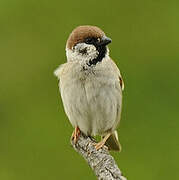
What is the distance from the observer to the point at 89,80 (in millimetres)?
4512

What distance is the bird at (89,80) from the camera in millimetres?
4516

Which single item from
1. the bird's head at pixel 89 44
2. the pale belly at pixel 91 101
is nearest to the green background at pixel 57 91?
the pale belly at pixel 91 101

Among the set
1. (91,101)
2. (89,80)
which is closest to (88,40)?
(89,80)

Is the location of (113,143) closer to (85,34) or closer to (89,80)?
(89,80)

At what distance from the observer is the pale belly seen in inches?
179

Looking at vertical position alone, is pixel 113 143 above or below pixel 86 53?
below

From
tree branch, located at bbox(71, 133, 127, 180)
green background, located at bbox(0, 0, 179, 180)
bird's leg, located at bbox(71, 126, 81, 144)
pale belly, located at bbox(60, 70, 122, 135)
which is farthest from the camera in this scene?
green background, located at bbox(0, 0, 179, 180)

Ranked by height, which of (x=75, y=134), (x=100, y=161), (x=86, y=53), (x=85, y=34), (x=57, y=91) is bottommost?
(x=57, y=91)

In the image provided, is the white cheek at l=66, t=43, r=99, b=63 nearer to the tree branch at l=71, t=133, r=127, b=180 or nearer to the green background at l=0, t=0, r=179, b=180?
the tree branch at l=71, t=133, r=127, b=180

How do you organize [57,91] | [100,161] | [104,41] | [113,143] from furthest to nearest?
1. [57,91]
2. [113,143]
3. [104,41]
4. [100,161]

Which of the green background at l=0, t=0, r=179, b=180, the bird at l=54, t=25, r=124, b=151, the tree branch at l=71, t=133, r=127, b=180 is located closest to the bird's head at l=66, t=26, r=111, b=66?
the bird at l=54, t=25, r=124, b=151

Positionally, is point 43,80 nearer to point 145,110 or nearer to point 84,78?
point 145,110

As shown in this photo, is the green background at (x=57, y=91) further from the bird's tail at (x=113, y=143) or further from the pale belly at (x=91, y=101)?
the pale belly at (x=91, y=101)

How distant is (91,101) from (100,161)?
0.85 m
